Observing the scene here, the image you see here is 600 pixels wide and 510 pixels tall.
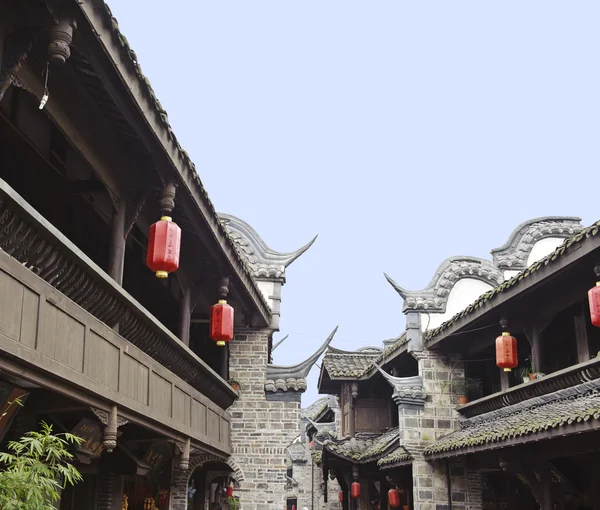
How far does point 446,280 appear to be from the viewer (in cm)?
1734

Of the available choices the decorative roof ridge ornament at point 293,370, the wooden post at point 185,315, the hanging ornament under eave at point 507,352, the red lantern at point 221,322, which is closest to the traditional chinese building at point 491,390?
the hanging ornament under eave at point 507,352

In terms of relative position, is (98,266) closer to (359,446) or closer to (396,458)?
(396,458)

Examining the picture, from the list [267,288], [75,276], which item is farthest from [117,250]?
[267,288]

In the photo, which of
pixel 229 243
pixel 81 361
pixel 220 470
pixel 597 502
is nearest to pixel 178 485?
pixel 220 470

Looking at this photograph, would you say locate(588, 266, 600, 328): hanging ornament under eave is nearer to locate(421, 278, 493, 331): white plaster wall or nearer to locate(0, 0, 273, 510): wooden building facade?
locate(0, 0, 273, 510): wooden building facade

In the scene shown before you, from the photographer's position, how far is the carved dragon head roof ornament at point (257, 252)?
55.2 feet

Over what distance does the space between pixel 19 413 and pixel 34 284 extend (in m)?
2.37

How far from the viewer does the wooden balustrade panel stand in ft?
17.8

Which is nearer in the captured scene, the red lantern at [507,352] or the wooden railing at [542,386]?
the wooden railing at [542,386]

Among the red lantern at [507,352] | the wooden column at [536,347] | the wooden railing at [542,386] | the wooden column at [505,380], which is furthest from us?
the wooden column at [505,380]

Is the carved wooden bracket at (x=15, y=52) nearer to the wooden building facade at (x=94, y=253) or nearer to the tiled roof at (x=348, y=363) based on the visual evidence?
the wooden building facade at (x=94, y=253)

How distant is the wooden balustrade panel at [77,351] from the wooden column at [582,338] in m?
6.02

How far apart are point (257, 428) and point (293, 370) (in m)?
1.39

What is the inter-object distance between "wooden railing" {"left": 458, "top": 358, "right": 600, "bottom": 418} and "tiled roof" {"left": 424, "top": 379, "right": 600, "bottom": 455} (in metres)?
0.10
